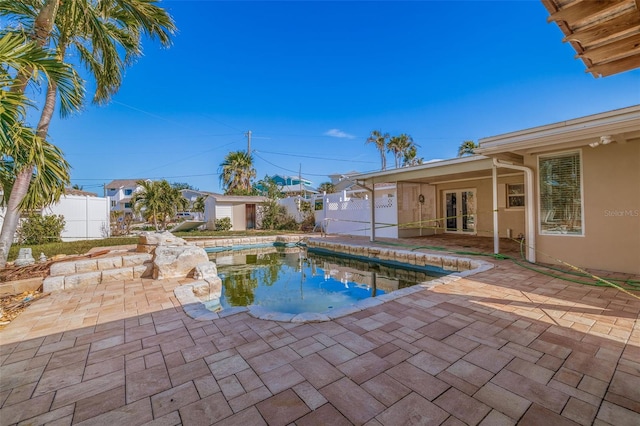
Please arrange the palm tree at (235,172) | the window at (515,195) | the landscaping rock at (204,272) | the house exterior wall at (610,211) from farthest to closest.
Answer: the palm tree at (235,172), the window at (515,195), the landscaping rock at (204,272), the house exterior wall at (610,211)

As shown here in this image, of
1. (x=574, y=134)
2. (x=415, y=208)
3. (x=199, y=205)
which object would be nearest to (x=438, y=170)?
(x=415, y=208)

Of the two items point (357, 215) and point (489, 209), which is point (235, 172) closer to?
point (357, 215)

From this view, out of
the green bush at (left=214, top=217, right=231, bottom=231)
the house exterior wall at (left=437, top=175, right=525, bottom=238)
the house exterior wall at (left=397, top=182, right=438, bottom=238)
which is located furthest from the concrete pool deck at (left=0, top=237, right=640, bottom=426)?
the green bush at (left=214, top=217, right=231, bottom=231)

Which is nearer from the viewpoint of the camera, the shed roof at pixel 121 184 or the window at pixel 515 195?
the window at pixel 515 195

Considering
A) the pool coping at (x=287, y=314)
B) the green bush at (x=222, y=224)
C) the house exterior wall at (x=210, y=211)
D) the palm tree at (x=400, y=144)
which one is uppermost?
the palm tree at (x=400, y=144)

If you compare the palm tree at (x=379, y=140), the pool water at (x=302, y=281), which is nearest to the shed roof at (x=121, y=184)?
the palm tree at (x=379, y=140)

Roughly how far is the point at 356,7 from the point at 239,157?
1477cm

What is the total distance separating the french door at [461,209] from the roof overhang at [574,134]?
563cm

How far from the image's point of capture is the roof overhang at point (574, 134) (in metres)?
3.96

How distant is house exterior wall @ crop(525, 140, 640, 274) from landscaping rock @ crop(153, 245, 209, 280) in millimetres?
7357

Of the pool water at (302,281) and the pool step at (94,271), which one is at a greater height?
the pool step at (94,271)

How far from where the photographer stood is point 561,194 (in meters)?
5.29

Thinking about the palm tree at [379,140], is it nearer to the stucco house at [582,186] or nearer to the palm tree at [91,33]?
the stucco house at [582,186]

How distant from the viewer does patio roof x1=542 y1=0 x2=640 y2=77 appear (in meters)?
1.47
